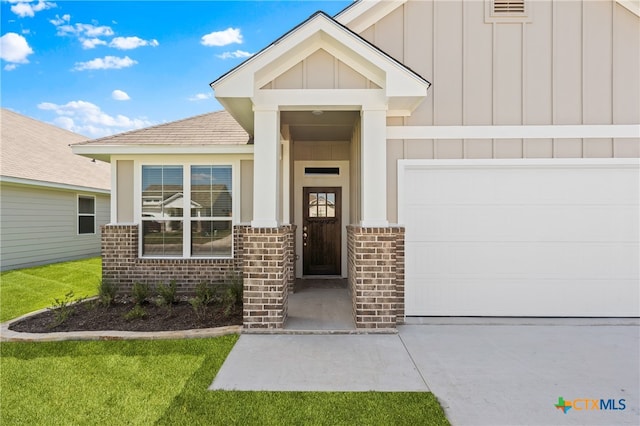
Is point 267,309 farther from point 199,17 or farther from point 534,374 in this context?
point 199,17

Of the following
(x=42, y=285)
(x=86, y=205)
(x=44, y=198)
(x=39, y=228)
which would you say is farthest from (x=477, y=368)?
(x=86, y=205)

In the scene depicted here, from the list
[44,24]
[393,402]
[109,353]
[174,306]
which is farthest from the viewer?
[44,24]

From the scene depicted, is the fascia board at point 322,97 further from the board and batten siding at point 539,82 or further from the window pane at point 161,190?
the window pane at point 161,190

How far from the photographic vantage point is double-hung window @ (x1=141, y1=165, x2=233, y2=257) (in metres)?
6.44

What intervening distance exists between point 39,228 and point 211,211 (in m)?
6.83

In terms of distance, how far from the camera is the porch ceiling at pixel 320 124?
17.2ft

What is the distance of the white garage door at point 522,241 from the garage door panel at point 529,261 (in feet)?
0.05

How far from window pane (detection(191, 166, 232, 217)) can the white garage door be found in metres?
3.55

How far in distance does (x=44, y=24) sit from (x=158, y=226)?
1095 cm

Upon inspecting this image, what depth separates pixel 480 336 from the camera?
4270 millimetres

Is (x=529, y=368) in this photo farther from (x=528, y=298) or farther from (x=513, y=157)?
(x=513, y=157)

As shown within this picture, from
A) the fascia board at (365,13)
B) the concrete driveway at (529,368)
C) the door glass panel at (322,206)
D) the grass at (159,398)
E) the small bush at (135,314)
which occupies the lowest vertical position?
the concrete driveway at (529,368)

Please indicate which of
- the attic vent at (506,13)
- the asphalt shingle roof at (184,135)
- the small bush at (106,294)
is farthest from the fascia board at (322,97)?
the small bush at (106,294)

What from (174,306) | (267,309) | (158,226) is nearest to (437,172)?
(267,309)
